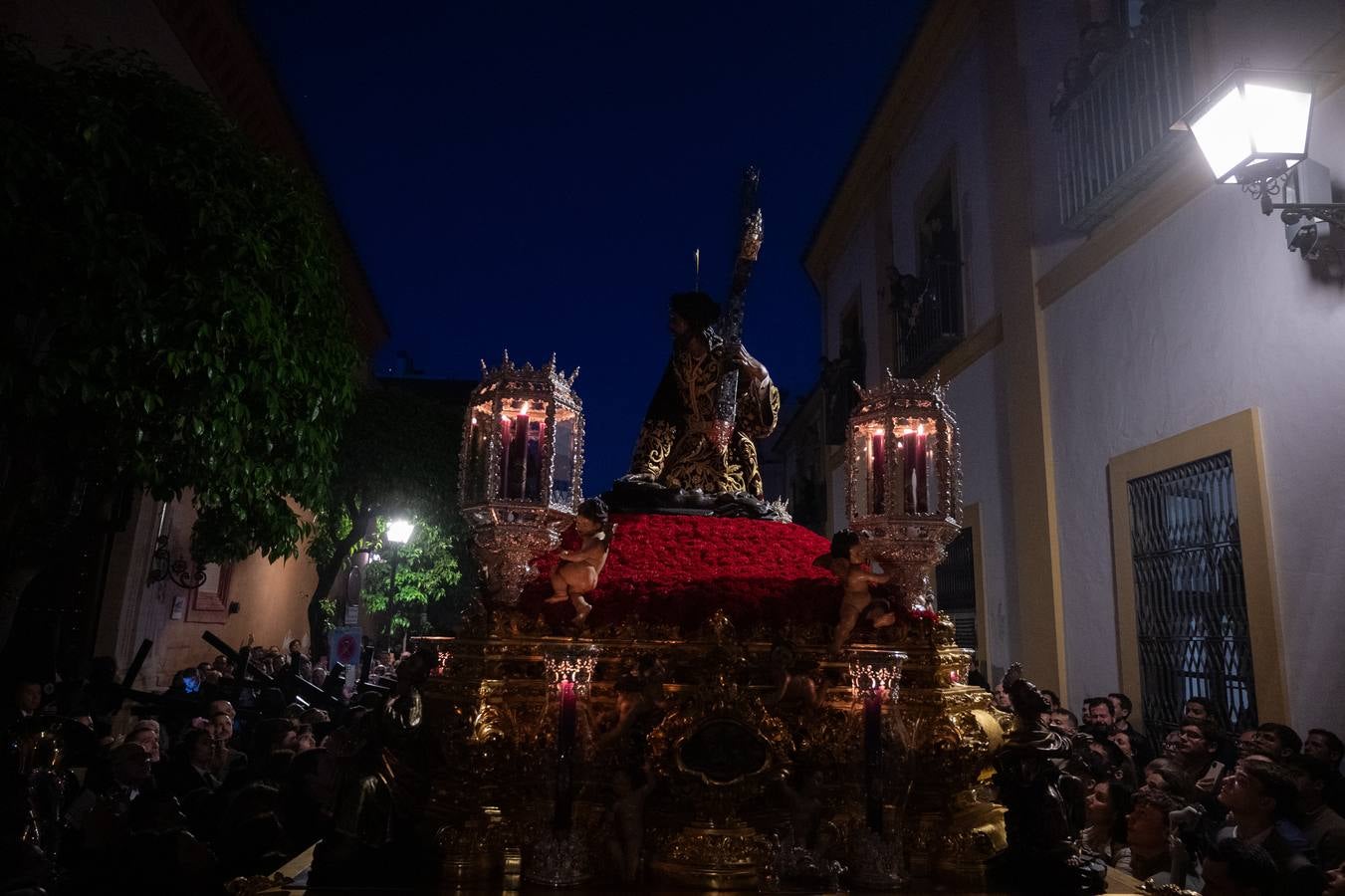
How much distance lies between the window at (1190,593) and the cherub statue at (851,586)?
11.3 feet

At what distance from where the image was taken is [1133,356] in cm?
773

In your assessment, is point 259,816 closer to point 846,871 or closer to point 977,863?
point 846,871

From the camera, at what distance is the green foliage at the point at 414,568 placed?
1891 centimetres

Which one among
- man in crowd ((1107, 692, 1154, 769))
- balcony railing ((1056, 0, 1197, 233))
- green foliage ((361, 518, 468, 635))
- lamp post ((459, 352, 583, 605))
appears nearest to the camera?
lamp post ((459, 352, 583, 605))

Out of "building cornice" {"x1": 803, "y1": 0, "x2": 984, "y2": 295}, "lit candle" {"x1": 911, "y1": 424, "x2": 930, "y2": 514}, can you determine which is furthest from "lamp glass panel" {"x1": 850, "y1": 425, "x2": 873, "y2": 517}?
"building cornice" {"x1": 803, "y1": 0, "x2": 984, "y2": 295}

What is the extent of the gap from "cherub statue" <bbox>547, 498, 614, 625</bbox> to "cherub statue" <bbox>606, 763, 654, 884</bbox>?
0.73 metres

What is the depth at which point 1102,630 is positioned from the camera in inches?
316

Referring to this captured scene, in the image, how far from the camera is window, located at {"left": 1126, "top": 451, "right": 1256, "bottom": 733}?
6.17 meters

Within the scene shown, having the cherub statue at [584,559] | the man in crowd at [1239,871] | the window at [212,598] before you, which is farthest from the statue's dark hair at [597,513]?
the window at [212,598]

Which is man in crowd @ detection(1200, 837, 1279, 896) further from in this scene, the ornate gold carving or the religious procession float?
the ornate gold carving

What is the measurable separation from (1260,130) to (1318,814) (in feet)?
11.0

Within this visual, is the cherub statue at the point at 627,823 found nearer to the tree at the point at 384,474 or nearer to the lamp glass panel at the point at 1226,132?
the lamp glass panel at the point at 1226,132

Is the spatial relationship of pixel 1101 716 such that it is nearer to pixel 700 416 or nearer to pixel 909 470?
pixel 909 470

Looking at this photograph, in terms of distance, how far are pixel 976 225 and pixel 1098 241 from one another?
335 cm
